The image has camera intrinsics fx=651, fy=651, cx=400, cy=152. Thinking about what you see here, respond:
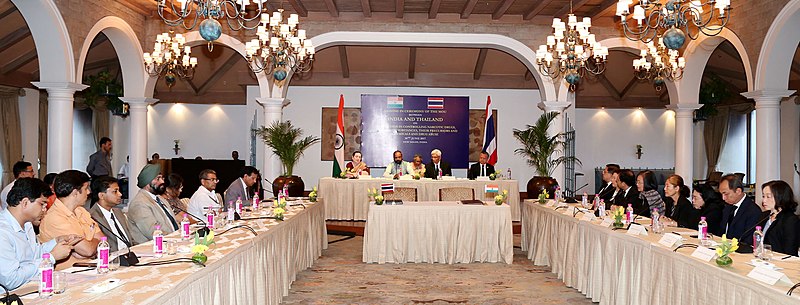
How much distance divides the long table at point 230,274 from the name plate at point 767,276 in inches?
115

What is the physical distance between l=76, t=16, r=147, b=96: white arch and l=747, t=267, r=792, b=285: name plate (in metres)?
9.15

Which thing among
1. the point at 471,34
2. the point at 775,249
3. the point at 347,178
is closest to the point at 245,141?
the point at 347,178

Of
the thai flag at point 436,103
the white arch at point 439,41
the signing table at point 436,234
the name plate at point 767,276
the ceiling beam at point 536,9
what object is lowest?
the signing table at point 436,234

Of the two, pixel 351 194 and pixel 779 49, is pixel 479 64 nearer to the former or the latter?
pixel 351 194

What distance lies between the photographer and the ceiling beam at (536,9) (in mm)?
10375

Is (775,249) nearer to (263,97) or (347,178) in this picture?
(347,178)

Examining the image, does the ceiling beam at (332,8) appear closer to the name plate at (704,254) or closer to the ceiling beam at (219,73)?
the ceiling beam at (219,73)

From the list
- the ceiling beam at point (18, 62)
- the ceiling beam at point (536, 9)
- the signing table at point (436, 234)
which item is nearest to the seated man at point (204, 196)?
the signing table at point (436, 234)

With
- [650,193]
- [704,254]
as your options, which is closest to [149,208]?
[704,254]

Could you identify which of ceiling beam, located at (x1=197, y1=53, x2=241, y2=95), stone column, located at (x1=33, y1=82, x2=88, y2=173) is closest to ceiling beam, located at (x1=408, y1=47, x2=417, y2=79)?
ceiling beam, located at (x1=197, y1=53, x2=241, y2=95)

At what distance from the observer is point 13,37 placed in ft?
38.3

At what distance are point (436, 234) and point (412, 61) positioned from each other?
775 centimetres

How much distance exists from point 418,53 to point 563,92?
4.16 meters

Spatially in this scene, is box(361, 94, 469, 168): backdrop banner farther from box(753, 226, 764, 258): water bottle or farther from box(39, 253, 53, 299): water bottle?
box(39, 253, 53, 299): water bottle
